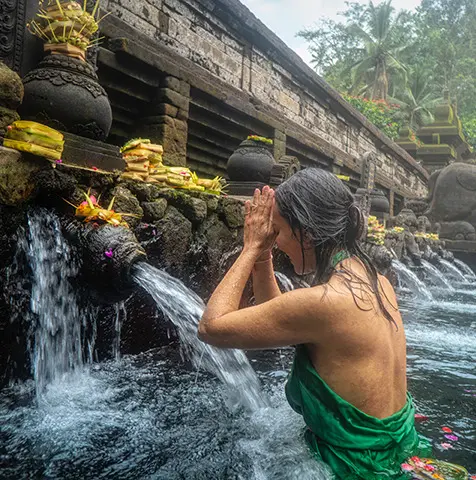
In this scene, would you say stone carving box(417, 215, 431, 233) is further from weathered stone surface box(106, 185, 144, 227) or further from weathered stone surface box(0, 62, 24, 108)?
weathered stone surface box(0, 62, 24, 108)

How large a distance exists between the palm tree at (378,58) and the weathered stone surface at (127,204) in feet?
109

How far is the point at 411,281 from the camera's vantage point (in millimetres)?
8562

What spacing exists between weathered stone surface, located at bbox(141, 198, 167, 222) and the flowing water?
62 centimetres

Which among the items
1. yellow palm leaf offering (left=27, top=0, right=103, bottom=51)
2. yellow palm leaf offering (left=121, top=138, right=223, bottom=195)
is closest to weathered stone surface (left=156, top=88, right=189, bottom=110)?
yellow palm leaf offering (left=121, top=138, right=223, bottom=195)

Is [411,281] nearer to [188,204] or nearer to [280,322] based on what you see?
[188,204]

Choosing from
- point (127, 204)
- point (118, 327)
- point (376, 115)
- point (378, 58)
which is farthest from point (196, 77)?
point (378, 58)

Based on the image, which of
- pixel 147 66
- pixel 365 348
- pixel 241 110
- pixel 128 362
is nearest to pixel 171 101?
pixel 147 66

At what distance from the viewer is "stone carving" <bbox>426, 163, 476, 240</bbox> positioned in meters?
14.0

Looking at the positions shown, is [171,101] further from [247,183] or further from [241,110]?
[241,110]

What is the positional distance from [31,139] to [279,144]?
7.59 meters

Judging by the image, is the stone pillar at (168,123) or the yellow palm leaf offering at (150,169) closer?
the yellow palm leaf offering at (150,169)

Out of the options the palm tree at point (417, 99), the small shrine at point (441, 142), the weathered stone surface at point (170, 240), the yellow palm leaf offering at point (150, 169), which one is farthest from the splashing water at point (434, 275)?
the palm tree at point (417, 99)

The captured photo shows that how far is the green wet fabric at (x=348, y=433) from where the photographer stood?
1.58 metres

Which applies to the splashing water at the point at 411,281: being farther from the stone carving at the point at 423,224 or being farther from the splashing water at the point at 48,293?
the splashing water at the point at 48,293
